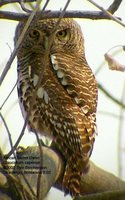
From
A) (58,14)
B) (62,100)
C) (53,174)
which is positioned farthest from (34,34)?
(58,14)

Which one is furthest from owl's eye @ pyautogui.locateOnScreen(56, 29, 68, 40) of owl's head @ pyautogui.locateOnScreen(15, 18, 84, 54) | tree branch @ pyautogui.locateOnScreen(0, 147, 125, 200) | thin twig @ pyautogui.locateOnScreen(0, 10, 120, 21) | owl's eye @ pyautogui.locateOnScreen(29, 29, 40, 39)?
thin twig @ pyautogui.locateOnScreen(0, 10, 120, 21)

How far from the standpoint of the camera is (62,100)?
101 inches

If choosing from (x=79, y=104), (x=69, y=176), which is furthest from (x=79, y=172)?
(x=79, y=104)

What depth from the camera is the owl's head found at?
9.61 feet

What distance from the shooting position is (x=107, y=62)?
6.64 ft

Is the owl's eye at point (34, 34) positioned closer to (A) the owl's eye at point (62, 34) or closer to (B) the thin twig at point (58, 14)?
(A) the owl's eye at point (62, 34)

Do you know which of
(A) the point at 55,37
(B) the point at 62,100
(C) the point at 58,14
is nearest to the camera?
(C) the point at 58,14

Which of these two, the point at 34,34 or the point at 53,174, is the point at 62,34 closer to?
the point at 34,34

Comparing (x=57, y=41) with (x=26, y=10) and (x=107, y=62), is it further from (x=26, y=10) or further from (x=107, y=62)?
(x=26, y=10)

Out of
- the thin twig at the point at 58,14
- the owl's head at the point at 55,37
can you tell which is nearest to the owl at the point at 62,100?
the owl's head at the point at 55,37

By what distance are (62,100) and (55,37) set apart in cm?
52

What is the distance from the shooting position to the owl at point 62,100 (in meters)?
2.42

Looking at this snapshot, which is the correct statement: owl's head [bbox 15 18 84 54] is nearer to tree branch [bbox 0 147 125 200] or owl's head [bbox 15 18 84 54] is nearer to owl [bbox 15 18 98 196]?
owl [bbox 15 18 98 196]

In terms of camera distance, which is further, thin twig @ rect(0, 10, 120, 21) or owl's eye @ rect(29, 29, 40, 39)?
owl's eye @ rect(29, 29, 40, 39)
